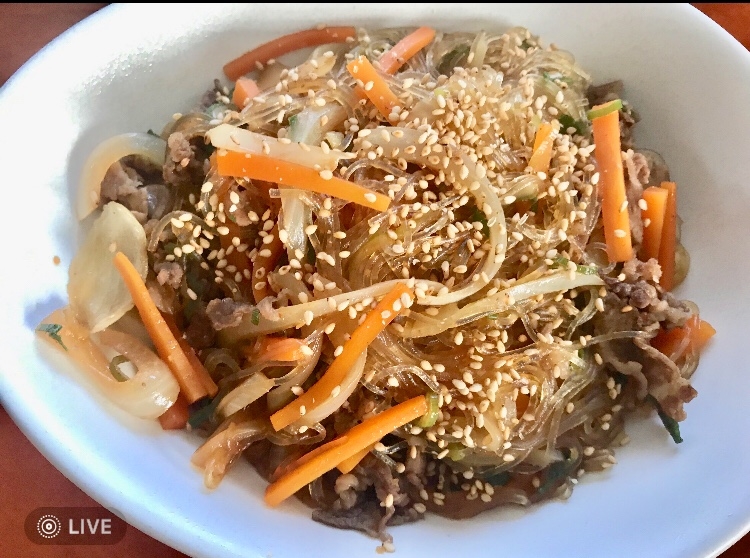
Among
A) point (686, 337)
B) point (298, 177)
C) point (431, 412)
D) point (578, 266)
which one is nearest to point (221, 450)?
point (431, 412)

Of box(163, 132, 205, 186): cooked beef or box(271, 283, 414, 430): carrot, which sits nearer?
box(271, 283, 414, 430): carrot

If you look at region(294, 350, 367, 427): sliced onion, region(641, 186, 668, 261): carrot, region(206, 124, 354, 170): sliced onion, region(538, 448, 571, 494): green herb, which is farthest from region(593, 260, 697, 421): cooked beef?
region(206, 124, 354, 170): sliced onion

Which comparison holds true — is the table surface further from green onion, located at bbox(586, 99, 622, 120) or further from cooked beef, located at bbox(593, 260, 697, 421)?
green onion, located at bbox(586, 99, 622, 120)

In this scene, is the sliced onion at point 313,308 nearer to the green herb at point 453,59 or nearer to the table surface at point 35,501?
the table surface at point 35,501

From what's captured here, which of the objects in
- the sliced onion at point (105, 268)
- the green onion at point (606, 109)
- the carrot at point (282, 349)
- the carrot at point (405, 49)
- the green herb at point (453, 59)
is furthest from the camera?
the green herb at point (453, 59)

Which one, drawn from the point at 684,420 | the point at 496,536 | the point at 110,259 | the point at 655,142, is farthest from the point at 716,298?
the point at 110,259

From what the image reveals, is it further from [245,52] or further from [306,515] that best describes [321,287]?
[245,52]

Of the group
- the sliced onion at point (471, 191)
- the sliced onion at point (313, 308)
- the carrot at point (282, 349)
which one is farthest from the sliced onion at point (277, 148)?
the carrot at point (282, 349)
